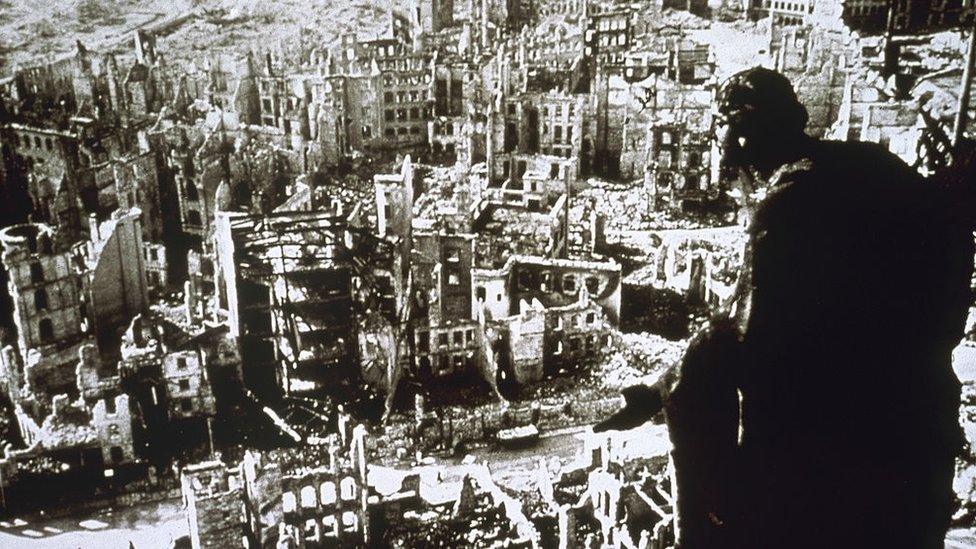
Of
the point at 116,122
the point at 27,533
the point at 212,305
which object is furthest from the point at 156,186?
the point at 27,533

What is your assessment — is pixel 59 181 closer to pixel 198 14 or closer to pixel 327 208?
pixel 198 14

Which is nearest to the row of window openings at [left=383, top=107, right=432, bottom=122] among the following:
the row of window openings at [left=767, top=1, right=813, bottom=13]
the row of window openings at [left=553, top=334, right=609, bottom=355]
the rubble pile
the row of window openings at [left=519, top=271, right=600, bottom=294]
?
the row of window openings at [left=519, top=271, right=600, bottom=294]

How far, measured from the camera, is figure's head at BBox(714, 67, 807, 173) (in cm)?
215

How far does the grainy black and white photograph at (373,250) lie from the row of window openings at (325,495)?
34 millimetres

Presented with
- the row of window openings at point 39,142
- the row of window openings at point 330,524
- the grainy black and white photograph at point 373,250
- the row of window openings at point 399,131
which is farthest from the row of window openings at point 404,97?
the row of window openings at point 330,524

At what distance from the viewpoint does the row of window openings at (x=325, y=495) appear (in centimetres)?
782

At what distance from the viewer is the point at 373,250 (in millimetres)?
7250

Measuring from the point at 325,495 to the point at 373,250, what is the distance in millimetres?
2438

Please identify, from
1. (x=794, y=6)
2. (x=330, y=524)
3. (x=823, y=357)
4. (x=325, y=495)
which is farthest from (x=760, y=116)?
(x=330, y=524)

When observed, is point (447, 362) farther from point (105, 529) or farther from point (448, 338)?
point (105, 529)

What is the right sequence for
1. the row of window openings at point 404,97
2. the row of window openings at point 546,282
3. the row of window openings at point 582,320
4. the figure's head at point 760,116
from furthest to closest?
1. the row of window openings at point 546,282
2. the row of window openings at point 582,320
3. the row of window openings at point 404,97
4. the figure's head at point 760,116

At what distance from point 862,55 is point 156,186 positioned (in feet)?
21.0

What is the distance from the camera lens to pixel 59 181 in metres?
7.52

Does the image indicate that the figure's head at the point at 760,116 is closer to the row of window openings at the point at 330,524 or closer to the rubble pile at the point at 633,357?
the rubble pile at the point at 633,357
